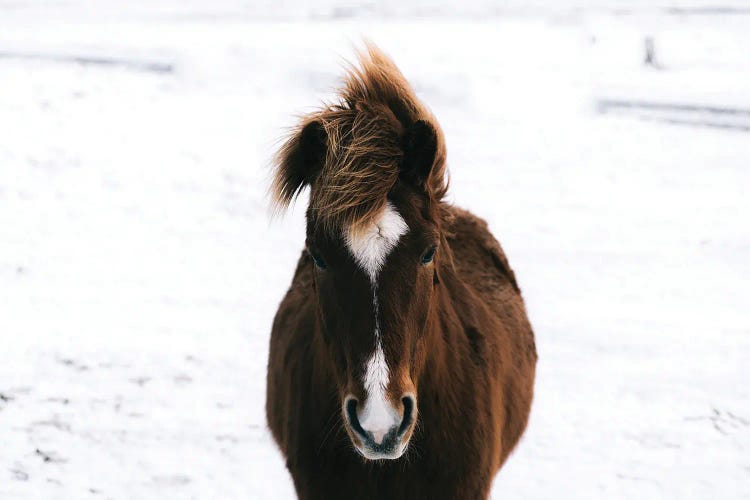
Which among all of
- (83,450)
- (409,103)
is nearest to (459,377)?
(409,103)

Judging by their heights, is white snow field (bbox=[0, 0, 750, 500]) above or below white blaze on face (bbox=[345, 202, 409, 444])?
below

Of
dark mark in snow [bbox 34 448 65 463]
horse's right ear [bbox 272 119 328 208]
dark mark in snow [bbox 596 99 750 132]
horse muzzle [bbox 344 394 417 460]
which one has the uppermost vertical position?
horse's right ear [bbox 272 119 328 208]

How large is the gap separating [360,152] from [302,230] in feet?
21.3

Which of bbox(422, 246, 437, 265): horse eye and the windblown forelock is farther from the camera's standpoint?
bbox(422, 246, 437, 265): horse eye

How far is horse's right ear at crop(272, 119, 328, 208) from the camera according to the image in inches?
100

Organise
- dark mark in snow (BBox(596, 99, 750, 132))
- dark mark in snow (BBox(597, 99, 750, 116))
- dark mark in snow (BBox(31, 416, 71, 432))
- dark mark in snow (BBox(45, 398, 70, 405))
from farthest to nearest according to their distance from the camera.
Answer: dark mark in snow (BBox(597, 99, 750, 116)) → dark mark in snow (BBox(596, 99, 750, 132)) → dark mark in snow (BBox(45, 398, 70, 405)) → dark mark in snow (BBox(31, 416, 71, 432))

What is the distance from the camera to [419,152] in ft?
8.33

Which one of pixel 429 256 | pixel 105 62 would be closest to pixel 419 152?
pixel 429 256

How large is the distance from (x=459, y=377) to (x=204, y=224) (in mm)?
6375

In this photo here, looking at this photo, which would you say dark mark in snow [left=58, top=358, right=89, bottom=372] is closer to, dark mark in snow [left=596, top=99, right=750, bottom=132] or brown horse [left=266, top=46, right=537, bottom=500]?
brown horse [left=266, top=46, right=537, bottom=500]

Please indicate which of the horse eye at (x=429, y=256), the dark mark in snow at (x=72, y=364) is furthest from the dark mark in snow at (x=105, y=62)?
the horse eye at (x=429, y=256)

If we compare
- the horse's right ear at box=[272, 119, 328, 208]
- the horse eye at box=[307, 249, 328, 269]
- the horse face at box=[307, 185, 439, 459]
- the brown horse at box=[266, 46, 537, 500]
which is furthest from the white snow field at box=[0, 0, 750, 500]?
the horse face at box=[307, 185, 439, 459]

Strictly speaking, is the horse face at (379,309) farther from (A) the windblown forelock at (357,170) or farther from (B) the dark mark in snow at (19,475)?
(B) the dark mark in snow at (19,475)

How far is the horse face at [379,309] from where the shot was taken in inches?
90.4
